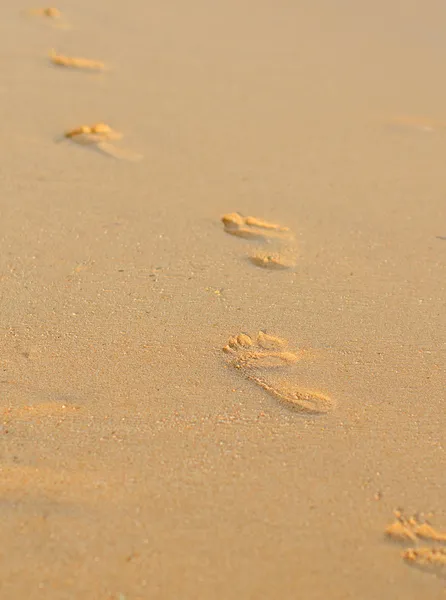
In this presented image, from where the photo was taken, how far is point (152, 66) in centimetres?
382

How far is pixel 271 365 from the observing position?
212cm

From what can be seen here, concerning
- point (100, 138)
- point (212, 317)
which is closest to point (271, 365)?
point (212, 317)

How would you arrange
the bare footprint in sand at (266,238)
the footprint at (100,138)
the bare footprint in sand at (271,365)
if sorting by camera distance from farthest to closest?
the footprint at (100,138)
the bare footprint in sand at (266,238)
the bare footprint in sand at (271,365)

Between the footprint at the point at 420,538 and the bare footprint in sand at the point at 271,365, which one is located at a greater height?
the footprint at the point at 420,538

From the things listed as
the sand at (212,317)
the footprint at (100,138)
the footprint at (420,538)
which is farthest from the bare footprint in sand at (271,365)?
the footprint at (100,138)

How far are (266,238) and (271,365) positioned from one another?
667mm

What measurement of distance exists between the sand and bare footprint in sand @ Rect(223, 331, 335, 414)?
0.03 metres

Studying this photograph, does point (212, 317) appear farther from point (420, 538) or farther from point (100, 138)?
point (100, 138)

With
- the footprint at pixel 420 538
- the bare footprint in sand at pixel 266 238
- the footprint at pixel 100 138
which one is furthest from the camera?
the footprint at pixel 100 138

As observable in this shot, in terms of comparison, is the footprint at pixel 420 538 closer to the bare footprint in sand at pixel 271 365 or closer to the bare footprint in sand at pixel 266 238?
the bare footprint in sand at pixel 271 365

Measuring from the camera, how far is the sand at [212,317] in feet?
5.37

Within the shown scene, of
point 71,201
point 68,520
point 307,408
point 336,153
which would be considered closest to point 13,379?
point 68,520

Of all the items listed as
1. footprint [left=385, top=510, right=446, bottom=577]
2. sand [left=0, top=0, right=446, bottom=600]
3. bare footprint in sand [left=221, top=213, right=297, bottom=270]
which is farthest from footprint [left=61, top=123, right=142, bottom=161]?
footprint [left=385, top=510, right=446, bottom=577]

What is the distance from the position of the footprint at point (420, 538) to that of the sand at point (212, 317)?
0.02 m
